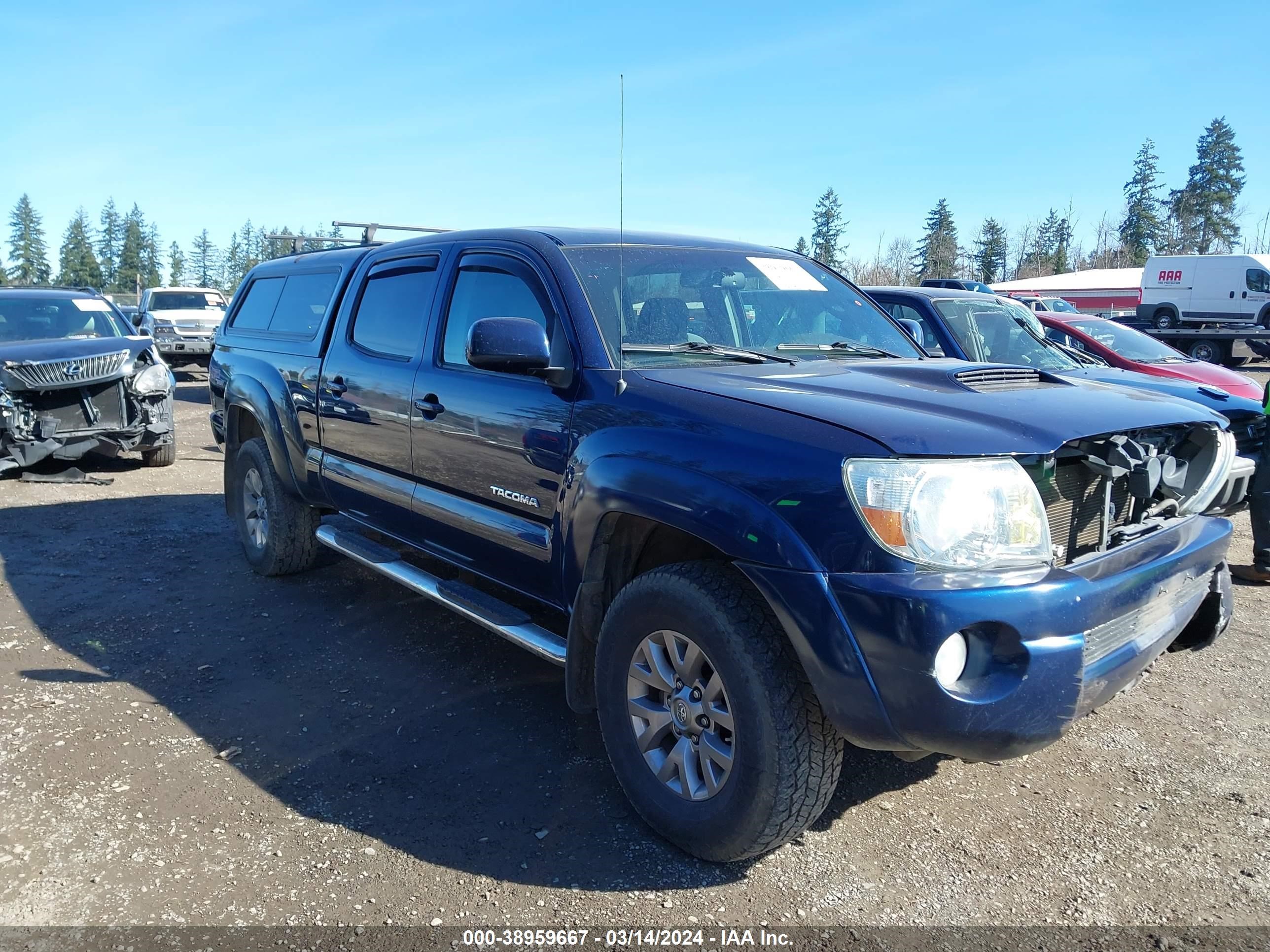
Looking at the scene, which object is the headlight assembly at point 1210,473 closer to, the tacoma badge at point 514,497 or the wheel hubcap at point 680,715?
the wheel hubcap at point 680,715

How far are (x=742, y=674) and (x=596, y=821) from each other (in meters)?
0.88

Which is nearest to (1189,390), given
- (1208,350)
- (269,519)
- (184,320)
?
(269,519)

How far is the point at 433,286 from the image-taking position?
4180mm

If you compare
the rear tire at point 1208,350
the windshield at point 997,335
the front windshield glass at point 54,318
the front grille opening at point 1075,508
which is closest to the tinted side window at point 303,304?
the front grille opening at point 1075,508

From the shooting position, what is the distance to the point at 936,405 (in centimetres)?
274

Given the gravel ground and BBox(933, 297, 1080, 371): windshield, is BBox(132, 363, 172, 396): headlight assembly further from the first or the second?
BBox(933, 297, 1080, 371): windshield

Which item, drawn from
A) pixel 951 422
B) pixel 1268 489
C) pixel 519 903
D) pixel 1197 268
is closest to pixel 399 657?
pixel 519 903

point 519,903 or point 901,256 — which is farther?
point 901,256

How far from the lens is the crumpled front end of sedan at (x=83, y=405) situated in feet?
27.7

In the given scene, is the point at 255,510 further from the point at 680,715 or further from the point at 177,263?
the point at 177,263

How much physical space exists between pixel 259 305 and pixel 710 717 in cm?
456

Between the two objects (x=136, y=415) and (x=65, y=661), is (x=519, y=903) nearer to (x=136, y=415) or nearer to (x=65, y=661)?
(x=65, y=661)

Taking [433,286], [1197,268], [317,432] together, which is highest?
[1197,268]

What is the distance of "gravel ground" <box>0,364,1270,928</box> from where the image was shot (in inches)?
104
